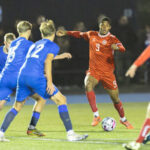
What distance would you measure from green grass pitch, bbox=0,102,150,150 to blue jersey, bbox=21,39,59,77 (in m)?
1.11

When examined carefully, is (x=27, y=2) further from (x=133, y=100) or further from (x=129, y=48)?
(x=133, y=100)

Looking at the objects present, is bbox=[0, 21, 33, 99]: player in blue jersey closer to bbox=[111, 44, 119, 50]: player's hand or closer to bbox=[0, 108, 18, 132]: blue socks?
bbox=[0, 108, 18, 132]: blue socks

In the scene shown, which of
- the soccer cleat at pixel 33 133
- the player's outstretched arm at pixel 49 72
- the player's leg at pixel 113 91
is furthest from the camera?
the player's leg at pixel 113 91

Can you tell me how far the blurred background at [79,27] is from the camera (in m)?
17.2

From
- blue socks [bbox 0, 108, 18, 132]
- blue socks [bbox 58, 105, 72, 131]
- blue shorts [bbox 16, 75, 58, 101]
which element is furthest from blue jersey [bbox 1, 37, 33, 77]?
blue socks [bbox 58, 105, 72, 131]

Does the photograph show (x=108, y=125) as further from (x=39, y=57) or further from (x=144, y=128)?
(x=144, y=128)

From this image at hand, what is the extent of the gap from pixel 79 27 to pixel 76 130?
24.0 ft

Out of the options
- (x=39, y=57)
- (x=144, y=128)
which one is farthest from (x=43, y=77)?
(x=144, y=128)

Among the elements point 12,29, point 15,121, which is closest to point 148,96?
point 12,29

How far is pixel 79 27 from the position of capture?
53.6 ft

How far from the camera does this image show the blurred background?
17203 mm

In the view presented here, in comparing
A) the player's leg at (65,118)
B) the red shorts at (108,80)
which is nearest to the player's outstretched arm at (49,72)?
the player's leg at (65,118)

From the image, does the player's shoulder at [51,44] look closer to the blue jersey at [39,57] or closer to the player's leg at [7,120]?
the blue jersey at [39,57]

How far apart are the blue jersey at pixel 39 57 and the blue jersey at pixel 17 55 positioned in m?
0.38
